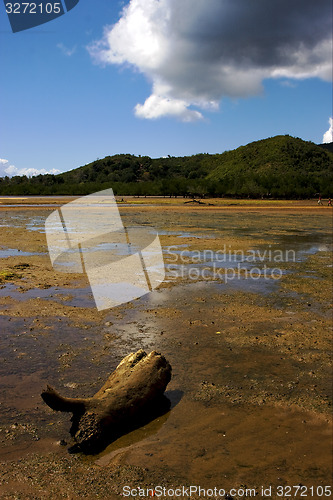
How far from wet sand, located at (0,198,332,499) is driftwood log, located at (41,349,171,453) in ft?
0.37

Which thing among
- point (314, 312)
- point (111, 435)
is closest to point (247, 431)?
point (111, 435)

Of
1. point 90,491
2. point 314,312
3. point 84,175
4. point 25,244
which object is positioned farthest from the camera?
point 84,175

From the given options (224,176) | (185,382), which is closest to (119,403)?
(185,382)

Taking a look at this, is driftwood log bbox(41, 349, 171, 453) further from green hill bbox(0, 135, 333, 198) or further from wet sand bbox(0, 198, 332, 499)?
green hill bbox(0, 135, 333, 198)

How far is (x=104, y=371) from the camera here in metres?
4.66

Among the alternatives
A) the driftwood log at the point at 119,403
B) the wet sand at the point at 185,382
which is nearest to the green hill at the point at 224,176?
the wet sand at the point at 185,382

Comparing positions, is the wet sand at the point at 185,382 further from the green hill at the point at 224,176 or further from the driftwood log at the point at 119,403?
the green hill at the point at 224,176

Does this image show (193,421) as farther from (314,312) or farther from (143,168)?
(143,168)

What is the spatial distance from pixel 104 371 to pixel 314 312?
4.00 meters

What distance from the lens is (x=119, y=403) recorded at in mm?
3576

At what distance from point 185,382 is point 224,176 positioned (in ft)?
311

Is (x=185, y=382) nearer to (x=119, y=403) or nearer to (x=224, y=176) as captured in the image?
(x=119, y=403)

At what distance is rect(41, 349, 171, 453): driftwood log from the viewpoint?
3287 millimetres

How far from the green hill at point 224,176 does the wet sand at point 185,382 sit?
60.6 m
